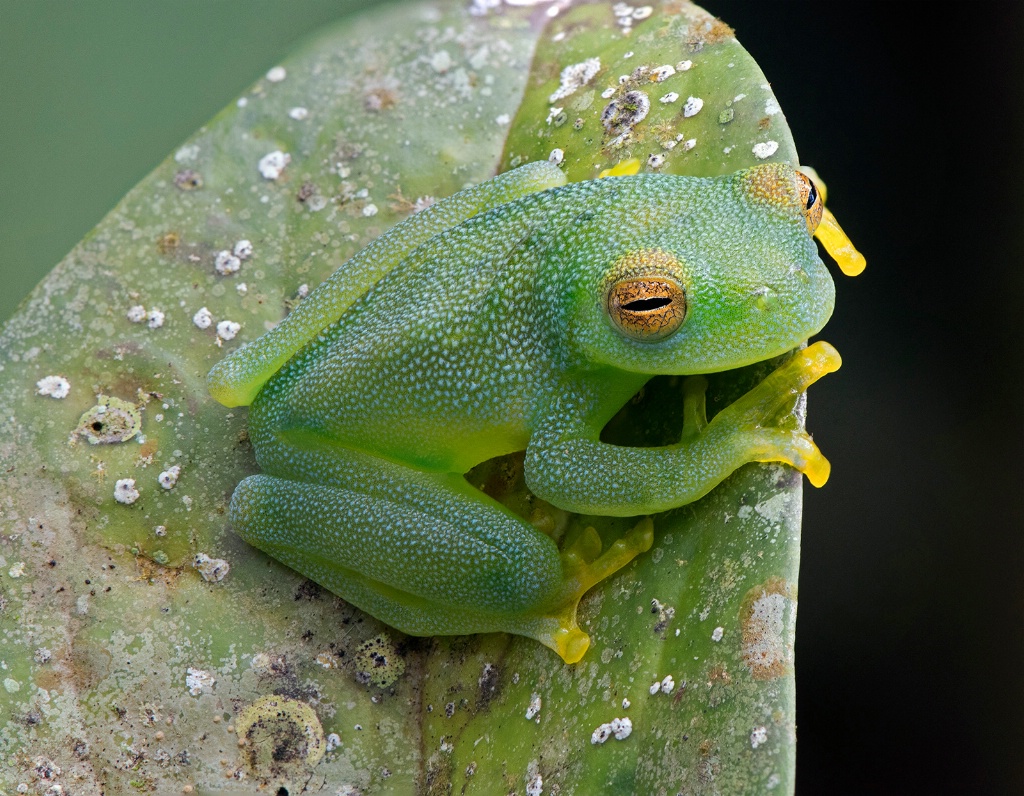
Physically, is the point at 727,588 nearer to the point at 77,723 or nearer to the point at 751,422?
the point at 751,422

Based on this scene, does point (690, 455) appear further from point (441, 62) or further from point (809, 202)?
point (441, 62)

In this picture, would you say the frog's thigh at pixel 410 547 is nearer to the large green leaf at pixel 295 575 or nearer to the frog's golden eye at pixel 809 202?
the large green leaf at pixel 295 575

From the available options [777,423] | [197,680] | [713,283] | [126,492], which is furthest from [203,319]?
[777,423]

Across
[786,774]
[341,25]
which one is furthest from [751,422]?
[341,25]

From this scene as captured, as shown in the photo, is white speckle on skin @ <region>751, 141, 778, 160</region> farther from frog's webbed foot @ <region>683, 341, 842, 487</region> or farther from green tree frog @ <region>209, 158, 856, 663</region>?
frog's webbed foot @ <region>683, 341, 842, 487</region>

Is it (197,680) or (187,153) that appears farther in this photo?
(187,153)

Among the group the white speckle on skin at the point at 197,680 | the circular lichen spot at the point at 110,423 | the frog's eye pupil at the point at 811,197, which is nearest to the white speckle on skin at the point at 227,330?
the circular lichen spot at the point at 110,423

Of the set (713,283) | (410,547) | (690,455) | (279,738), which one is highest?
(713,283)
